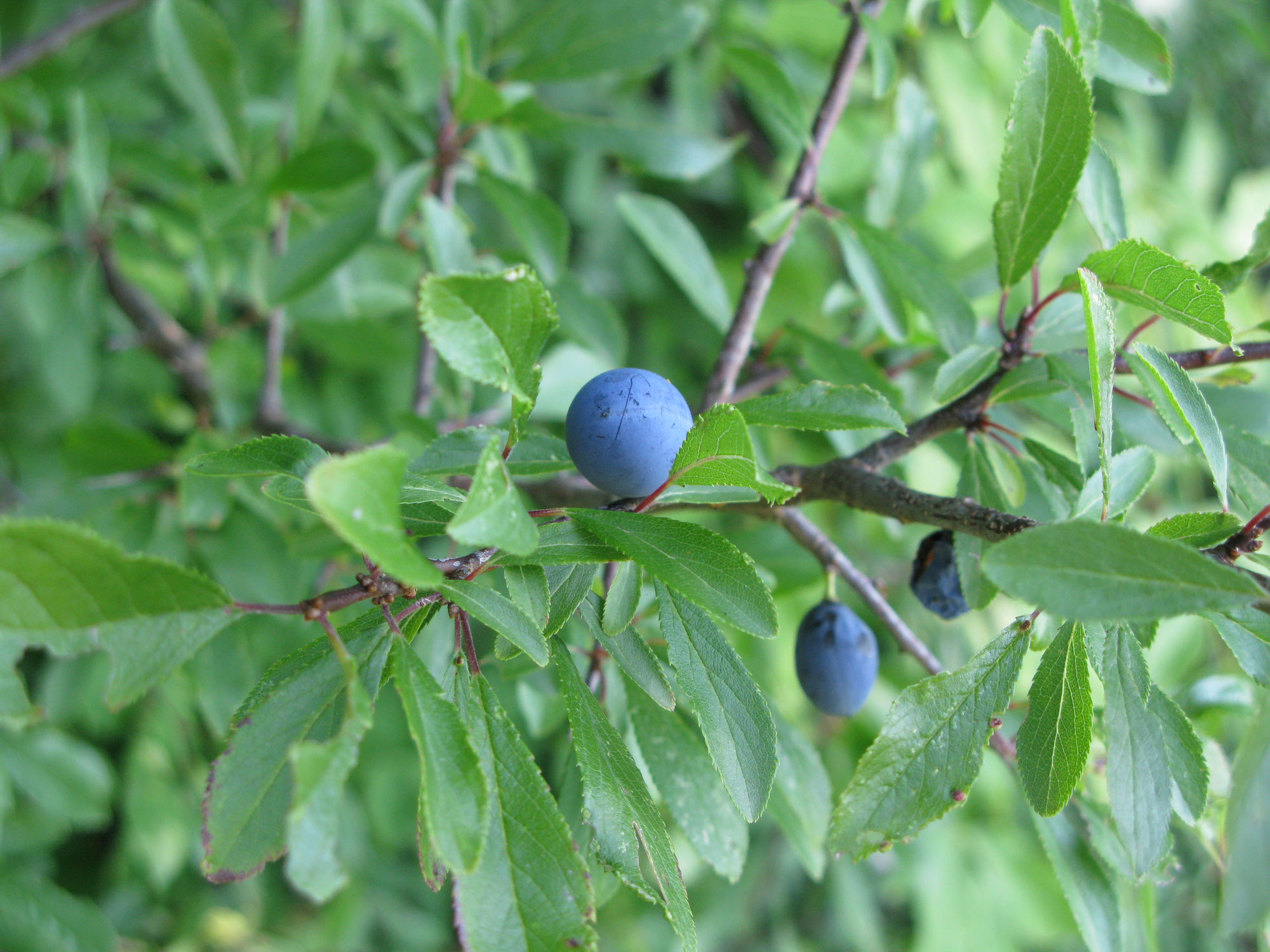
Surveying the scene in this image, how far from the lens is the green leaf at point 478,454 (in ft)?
1.66

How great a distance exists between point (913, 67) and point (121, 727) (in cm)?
192

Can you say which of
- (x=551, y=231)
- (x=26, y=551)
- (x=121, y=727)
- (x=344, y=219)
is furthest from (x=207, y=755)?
(x=26, y=551)

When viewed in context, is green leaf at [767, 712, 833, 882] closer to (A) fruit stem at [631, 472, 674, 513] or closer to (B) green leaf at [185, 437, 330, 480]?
(A) fruit stem at [631, 472, 674, 513]

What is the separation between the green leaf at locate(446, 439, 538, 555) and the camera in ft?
1.16

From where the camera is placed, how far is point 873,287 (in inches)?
31.8

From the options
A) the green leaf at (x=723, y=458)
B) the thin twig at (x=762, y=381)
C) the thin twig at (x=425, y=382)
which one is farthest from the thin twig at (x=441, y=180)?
the green leaf at (x=723, y=458)

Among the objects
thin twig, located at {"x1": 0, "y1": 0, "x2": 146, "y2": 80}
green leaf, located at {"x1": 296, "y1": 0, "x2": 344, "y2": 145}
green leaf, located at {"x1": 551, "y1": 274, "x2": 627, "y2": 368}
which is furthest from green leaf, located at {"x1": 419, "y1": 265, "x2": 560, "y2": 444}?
thin twig, located at {"x1": 0, "y1": 0, "x2": 146, "y2": 80}

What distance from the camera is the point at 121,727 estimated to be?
1.50m

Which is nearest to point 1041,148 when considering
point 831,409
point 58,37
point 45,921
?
point 831,409

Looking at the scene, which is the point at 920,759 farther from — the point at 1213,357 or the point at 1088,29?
the point at 1088,29

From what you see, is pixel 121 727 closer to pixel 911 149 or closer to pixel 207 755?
pixel 207 755

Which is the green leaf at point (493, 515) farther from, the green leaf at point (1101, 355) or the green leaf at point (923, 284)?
the green leaf at point (923, 284)

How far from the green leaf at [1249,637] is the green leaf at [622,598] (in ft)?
0.99

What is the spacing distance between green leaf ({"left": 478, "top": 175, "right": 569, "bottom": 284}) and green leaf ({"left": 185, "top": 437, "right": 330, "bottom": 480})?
48 centimetres
